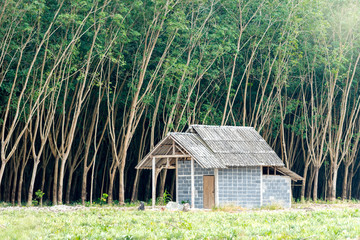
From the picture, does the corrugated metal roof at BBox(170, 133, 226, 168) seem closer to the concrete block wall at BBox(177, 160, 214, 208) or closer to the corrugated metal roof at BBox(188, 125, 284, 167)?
the corrugated metal roof at BBox(188, 125, 284, 167)

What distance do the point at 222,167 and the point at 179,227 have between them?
9006 millimetres

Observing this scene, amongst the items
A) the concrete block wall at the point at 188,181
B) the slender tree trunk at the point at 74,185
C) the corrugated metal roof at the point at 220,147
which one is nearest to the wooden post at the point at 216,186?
the concrete block wall at the point at 188,181

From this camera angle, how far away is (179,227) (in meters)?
18.5

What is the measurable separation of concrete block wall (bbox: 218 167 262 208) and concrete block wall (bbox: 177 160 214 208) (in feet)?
2.55

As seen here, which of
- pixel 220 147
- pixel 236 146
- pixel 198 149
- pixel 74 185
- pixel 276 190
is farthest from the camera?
pixel 74 185

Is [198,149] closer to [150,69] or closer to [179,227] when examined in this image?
[150,69]

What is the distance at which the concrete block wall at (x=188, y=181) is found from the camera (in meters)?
28.7

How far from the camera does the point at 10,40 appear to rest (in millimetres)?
27719

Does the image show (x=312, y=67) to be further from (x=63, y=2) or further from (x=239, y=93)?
(x=63, y=2)

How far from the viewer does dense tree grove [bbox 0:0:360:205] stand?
2939cm

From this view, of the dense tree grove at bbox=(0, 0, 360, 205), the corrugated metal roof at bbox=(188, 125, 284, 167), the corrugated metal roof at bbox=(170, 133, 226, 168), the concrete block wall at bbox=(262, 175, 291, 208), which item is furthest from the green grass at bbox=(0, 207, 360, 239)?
the dense tree grove at bbox=(0, 0, 360, 205)

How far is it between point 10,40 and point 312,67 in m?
18.0

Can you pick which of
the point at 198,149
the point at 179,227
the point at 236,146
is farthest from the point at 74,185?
the point at 179,227

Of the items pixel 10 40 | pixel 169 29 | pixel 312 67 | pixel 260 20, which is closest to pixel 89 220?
pixel 10 40
